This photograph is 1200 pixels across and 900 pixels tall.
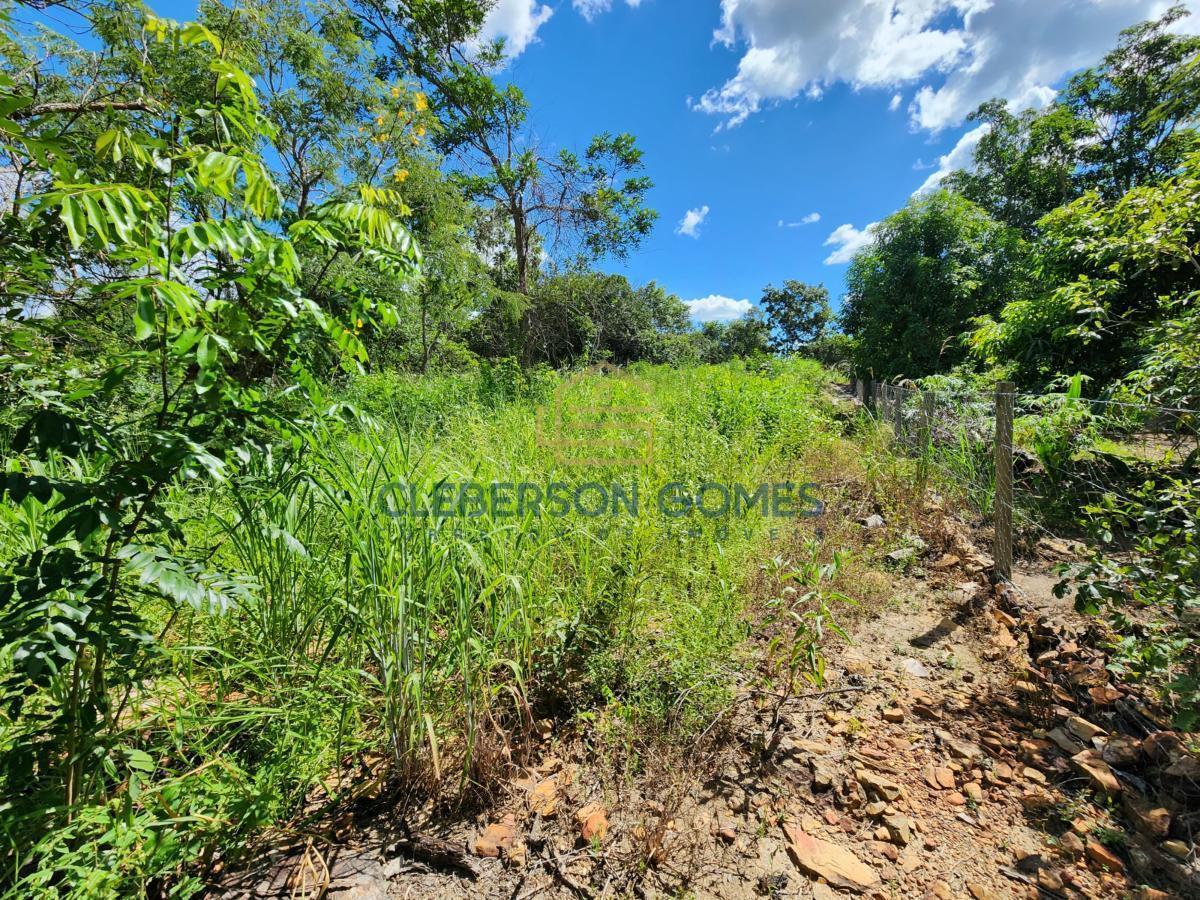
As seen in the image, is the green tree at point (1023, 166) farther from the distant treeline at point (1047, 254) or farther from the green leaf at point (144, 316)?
the green leaf at point (144, 316)

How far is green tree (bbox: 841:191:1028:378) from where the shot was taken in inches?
412

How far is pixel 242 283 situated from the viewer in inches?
38.1

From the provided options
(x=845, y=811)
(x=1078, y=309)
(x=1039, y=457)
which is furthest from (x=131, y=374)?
(x=1078, y=309)

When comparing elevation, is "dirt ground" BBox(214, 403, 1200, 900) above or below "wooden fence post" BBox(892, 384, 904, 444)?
below

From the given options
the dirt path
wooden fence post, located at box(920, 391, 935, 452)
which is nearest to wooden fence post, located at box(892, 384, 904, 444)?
wooden fence post, located at box(920, 391, 935, 452)

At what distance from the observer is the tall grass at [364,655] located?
109 cm

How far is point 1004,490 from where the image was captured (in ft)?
8.07

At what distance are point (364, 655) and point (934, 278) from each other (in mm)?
13582

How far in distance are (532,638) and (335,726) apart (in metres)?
0.66

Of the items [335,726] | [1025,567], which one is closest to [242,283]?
[335,726]

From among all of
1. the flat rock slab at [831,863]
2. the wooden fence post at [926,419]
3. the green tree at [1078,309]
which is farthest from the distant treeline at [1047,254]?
the flat rock slab at [831,863]

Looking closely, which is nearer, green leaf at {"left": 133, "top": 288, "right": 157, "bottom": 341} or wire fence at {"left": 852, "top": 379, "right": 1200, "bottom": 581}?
green leaf at {"left": 133, "top": 288, "right": 157, "bottom": 341}

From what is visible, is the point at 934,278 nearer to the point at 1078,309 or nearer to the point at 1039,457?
the point at 1078,309

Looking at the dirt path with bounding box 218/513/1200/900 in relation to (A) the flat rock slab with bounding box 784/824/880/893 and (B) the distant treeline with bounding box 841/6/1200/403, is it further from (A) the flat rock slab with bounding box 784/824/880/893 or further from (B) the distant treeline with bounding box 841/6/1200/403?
(B) the distant treeline with bounding box 841/6/1200/403
